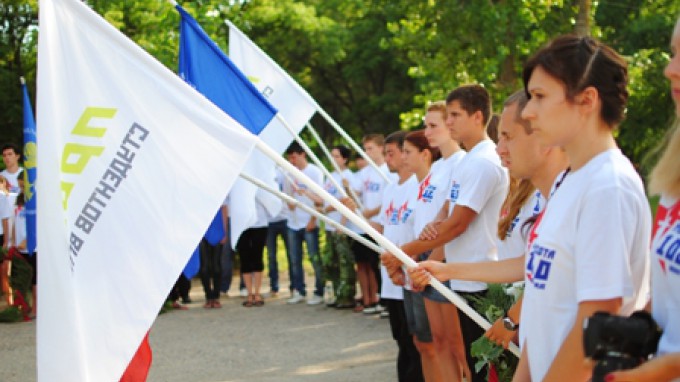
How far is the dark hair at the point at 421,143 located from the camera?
7031 millimetres

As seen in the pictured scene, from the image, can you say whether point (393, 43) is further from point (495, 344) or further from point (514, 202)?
point (495, 344)

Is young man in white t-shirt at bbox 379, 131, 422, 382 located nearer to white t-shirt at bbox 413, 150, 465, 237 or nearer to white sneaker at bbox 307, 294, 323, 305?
white t-shirt at bbox 413, 150, 465, 237

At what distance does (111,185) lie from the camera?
4238mm

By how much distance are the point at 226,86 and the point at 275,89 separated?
291 cm

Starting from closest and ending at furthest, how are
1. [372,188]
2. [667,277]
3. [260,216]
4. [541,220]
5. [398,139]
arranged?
1. [667,277]
2. [541,220]
3. [398,139]
4. [372,188]
5. [260,216]

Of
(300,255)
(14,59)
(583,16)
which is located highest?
(583,16)

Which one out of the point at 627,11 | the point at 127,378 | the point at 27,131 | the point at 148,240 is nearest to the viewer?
the point at 148,240

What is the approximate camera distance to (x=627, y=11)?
893 inches

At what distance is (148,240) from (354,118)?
30.3 m

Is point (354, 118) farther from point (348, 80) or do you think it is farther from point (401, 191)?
point (401, 191)

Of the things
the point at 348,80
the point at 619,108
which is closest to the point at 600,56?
the point at 619,108

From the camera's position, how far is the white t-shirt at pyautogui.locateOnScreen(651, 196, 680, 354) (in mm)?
2557

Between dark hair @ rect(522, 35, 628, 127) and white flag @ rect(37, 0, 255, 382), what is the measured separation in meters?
1.76

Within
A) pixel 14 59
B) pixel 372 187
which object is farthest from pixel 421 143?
pixel 14 59
